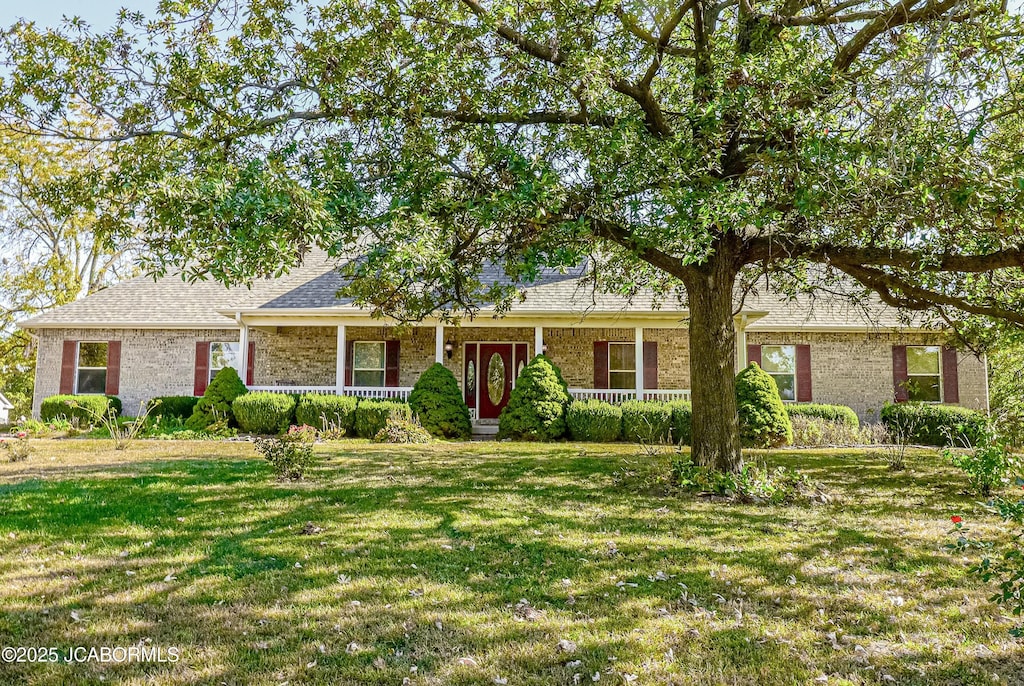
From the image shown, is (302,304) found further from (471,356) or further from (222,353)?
(471,356)

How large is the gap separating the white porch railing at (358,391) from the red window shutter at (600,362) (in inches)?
204

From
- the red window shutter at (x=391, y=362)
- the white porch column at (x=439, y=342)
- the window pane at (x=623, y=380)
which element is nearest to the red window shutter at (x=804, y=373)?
the window pane at (x=623, y=380)

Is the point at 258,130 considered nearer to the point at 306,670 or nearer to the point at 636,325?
the point at 306,670

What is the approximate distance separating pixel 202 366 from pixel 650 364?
13.0 m

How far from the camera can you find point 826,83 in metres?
7.04

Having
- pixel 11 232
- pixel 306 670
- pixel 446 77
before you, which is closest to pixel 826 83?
pixel 446 77

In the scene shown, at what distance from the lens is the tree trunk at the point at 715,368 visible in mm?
8297

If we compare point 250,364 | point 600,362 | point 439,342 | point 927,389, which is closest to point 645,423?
point 600,362

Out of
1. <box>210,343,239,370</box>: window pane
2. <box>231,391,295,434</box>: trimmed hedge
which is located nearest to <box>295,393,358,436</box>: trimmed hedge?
<box>231,391,295,434</box>: trimmed hedge

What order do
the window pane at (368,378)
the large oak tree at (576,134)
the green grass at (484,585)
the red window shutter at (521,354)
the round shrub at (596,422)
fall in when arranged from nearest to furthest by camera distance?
1. the green grass at (484,585)
2. the large oak tree at (576,134)
3. the round shrub at (596,422)
4. the red window shutter at (521,354)
5. the window pane at (368,378)

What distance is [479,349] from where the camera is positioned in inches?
727

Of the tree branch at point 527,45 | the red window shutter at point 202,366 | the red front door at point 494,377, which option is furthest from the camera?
the red window shutter at point 202,366

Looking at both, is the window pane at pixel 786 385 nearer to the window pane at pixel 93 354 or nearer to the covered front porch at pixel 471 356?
the covered front porch at pixel 471 356

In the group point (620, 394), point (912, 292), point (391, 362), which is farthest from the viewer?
point (391, 362)
